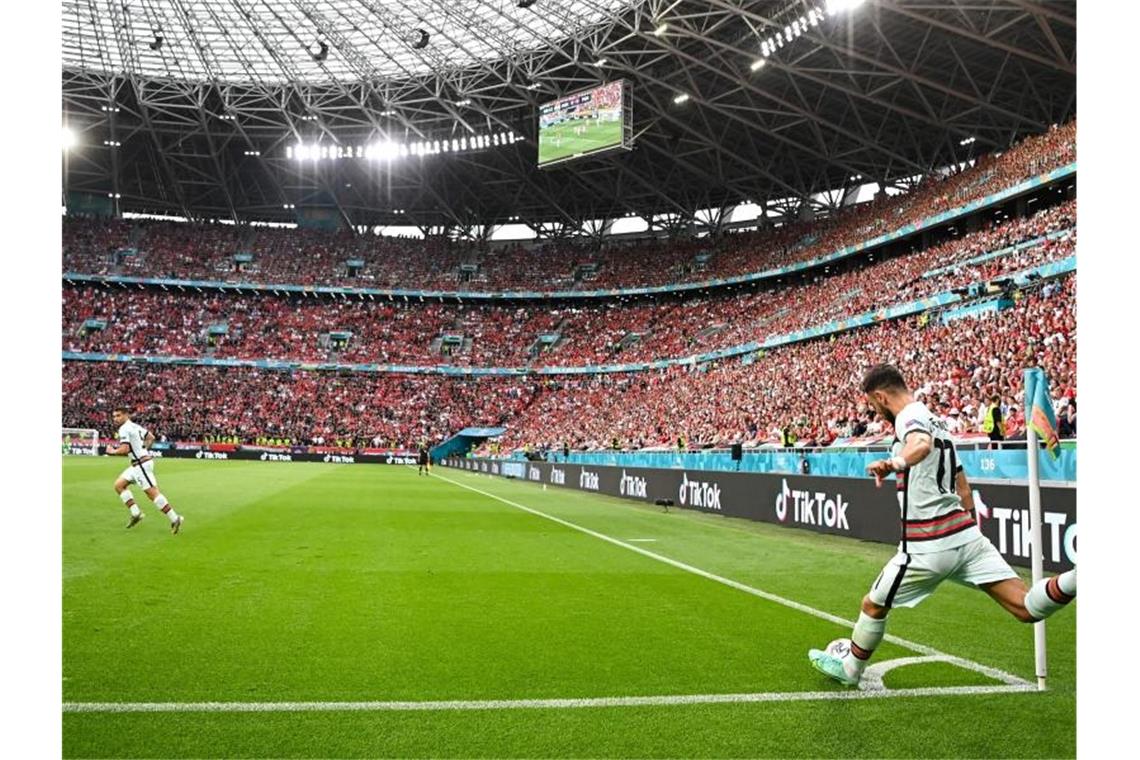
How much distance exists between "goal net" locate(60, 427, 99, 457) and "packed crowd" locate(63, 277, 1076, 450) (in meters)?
5.23

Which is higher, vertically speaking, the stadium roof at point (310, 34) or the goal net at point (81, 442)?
the stadium roof at point (310, 34)

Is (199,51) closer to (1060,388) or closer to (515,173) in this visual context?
(515,173)

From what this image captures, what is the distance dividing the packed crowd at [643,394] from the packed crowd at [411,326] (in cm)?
220

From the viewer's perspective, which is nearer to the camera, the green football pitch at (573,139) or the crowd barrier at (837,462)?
the crowd barrier at (837,462)

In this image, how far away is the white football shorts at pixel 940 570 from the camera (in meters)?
5.35

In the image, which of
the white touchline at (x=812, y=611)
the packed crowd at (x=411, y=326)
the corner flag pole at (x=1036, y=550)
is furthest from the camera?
the packed crowd at (x=411, y=326)

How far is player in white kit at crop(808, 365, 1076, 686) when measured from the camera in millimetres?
5297

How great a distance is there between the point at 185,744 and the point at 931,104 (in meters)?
48.6

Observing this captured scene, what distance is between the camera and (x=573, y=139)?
45.7 meters

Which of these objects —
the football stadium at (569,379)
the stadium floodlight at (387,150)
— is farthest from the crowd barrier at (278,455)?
the stadium floodlight at (387,150)

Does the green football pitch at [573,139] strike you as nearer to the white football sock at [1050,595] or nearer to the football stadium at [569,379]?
the football stadium at [569,379]

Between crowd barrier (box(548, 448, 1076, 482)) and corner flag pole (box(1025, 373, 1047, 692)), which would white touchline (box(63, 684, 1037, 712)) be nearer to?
corner flag pole (box(1025, 373, 1047, 692))

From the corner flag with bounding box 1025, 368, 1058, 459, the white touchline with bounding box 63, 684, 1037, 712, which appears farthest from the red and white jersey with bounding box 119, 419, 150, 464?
the corner flag with bounding box 1025, 368, 1058, 459

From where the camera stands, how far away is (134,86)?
53906 millimetres
